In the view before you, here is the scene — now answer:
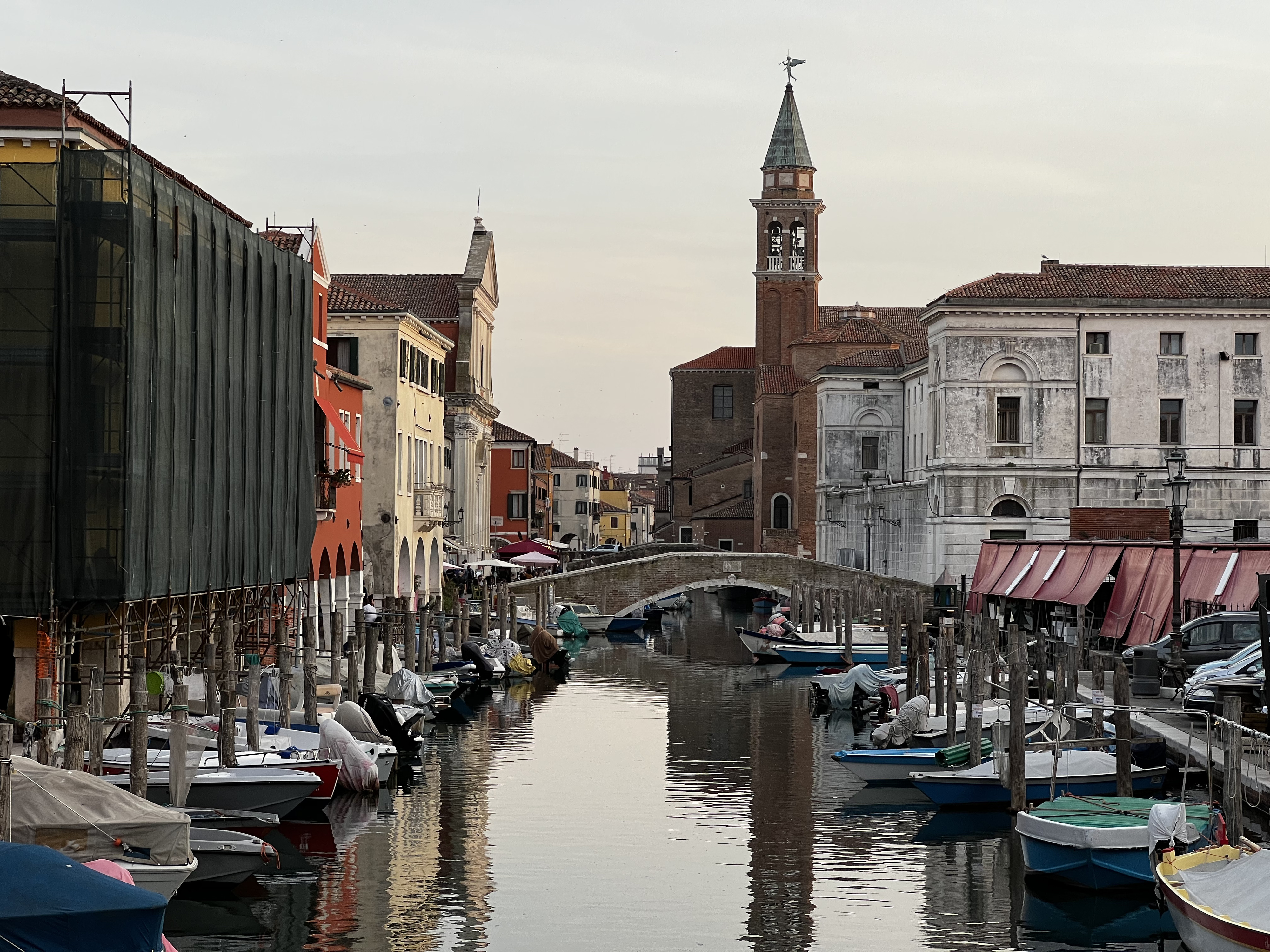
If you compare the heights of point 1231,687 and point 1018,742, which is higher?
point 1231,687

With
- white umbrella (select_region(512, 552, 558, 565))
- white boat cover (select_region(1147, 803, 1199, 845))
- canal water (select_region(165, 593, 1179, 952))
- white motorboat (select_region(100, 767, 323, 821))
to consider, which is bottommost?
canal water (select_region(165, 593, 1179, 952))

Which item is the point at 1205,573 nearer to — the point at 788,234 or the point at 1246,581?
the point at 1246,581

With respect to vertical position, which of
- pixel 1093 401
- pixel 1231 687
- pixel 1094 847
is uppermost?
pixel 1093 401

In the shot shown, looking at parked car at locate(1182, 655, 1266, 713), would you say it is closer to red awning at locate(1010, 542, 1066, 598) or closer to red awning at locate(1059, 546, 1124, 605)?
red awning at locate(1059, 546, 1124, 605)

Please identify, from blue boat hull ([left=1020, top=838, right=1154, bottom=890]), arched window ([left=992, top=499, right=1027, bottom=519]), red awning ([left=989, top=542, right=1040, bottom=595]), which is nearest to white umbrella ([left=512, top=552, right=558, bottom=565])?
arched window ([left=992, top=499, right=1027, bottom=519])

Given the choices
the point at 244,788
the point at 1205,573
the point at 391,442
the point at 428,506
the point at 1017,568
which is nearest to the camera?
the point at 244,788

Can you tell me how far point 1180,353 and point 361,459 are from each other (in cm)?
2195

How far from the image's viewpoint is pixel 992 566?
40406mm

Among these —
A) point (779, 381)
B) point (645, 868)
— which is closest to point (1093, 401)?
point (779, 381)

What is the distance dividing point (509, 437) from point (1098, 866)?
62581 mm

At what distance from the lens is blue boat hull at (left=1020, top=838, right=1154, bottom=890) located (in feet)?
51.1

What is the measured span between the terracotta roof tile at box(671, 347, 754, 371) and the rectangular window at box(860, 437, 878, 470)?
24336 millimetres

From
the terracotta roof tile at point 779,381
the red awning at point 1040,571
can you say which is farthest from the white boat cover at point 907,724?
the terracotta roof tile at point 779,381

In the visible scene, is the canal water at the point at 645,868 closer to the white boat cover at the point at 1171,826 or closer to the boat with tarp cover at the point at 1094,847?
the boat with tarp cover at the point at 1094,847
